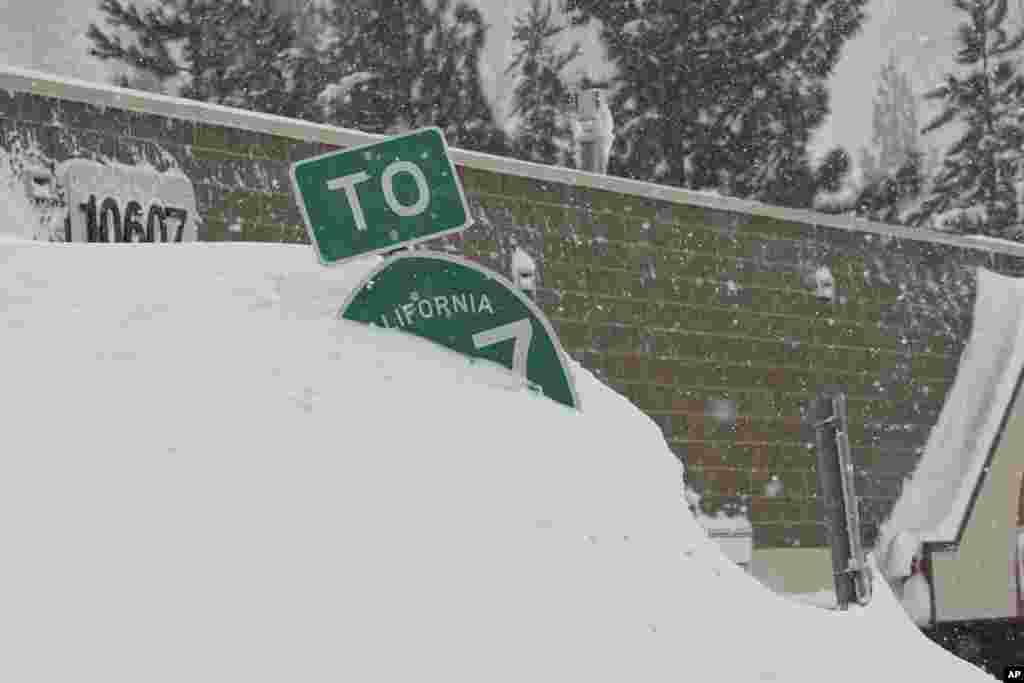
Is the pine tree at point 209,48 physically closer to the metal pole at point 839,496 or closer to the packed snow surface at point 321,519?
the metal pole at point 839,496

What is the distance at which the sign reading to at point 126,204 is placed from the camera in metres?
12.0

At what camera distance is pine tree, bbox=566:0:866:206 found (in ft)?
134

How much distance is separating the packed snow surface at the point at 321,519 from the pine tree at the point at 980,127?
41.9m

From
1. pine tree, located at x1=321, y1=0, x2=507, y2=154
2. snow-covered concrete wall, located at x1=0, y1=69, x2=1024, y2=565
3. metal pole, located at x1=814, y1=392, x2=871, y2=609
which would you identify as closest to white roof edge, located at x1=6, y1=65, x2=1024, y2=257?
snow-covered concrete wall, located at x1=0, y1=69, x2=1024, y2=565

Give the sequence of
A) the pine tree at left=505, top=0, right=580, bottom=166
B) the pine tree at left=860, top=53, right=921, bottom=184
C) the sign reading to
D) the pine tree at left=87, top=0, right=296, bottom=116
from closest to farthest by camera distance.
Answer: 1. the sign reading to
2. the pine tree at left=87, top=0, right=296, bottom=116
3. the pine tree at left=505, top=0, right=580, bottom=166
4. the pine tree at left=860, top=53, right=921, bottom=184

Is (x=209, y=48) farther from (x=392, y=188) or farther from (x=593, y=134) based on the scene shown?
(x=392, y=188)

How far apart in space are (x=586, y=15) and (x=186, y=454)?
37710mm

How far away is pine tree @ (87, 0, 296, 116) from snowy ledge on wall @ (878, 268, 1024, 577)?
2135cm

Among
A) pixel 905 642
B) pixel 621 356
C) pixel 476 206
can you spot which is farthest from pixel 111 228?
pixel 905 642

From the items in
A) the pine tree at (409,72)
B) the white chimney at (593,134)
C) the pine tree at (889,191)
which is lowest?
the pine tree at (889,191)

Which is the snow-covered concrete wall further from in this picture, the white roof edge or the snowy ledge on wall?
the snowy ledge on wall

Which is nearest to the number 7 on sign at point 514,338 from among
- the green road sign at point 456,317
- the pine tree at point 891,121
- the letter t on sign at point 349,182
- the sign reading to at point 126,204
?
the green road sign at point 456,317

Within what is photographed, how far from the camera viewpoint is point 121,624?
4742 mm

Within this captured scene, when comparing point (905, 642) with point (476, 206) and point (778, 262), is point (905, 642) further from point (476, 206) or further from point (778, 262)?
point (778, 262)
